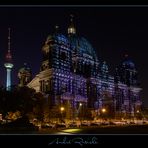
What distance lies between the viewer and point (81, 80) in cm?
1062

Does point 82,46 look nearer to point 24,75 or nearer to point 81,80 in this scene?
point 81,80

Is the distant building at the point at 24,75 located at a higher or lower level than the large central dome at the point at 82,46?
lower

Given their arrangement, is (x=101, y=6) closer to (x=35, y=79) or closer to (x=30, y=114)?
(x=35, y=79)

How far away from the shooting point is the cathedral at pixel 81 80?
9680 mm

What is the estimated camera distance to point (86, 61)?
1084cm

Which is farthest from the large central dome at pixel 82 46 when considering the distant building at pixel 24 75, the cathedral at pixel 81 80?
the distant building at pixel 24 75

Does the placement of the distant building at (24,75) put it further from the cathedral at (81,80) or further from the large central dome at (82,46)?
the large central dome at (82,46)

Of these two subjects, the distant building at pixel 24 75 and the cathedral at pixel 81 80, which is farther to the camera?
the cathedral at pixel 81 80

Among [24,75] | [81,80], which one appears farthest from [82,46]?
[24,75]
